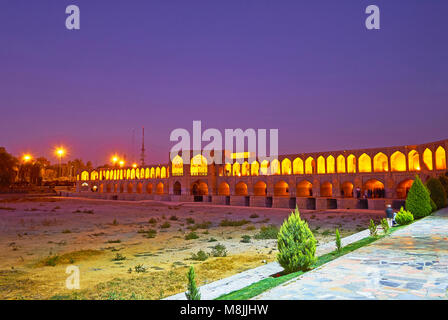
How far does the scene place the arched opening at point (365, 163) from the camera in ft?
92.2

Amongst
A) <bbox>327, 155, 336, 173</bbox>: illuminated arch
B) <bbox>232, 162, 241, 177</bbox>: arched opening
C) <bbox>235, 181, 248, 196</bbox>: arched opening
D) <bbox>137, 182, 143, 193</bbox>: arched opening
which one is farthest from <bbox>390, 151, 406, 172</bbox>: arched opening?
<bbox>137, 182, 143, 193</bbox>: arched opening

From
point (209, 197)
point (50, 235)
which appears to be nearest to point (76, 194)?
point (209, 197)

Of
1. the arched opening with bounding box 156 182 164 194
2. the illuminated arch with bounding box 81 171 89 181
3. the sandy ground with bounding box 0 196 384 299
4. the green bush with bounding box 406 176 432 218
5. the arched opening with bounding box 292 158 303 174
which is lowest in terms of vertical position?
the sandy ground with bounding box 0 196 384 299

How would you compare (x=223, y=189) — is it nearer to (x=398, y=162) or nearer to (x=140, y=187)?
(x=140, y=187)

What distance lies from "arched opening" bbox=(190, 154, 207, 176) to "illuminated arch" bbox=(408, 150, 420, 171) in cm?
2127

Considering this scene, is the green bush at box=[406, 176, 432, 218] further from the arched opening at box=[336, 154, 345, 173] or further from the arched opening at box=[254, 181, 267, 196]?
the arched opening at box=[254, 181, 267, 196]

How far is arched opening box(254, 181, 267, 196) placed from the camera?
35.9 metres

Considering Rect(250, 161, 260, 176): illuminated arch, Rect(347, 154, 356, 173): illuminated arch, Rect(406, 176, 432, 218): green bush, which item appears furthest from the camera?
Rect(250, 161, 260, 176): illuminated arch

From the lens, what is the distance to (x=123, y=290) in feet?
19.6

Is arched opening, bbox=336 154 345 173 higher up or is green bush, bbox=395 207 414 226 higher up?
arched opening, bbox=336 154 345 173

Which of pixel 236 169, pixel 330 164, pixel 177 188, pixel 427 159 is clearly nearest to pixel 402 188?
pixel 427 159

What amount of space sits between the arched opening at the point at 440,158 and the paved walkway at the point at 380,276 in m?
20.0

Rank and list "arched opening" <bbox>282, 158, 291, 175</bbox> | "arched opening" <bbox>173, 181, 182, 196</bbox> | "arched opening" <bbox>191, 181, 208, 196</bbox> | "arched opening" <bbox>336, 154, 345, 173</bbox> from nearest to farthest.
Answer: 1. "arched opening" <bbox>336, 154, 345, 173</bbox>
2. "arched opening" <bbox>282, 158, 291, 175</bbox>
3. "arched opening" <bbox>191, 181, 208, 196</bbox>
4. "arched opening" <bbox>173, 181, 182, 196</bbox>
